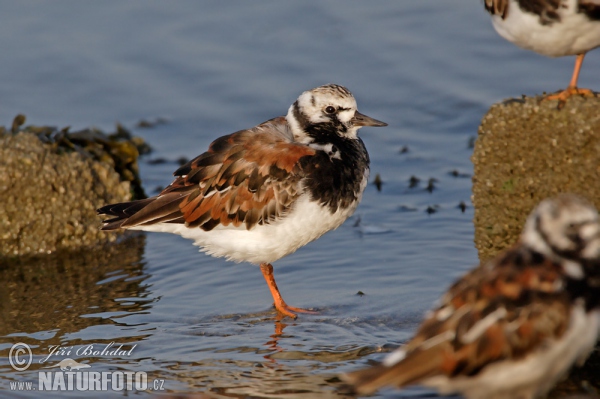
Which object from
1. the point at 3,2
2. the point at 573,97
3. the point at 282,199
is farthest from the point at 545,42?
the point at 3,2

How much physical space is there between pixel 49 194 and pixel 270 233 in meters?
2.12

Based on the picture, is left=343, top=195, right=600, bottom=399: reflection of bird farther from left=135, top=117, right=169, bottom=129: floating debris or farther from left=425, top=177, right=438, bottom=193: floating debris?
left=135, top=117, right=169, bottom=129: floating debris

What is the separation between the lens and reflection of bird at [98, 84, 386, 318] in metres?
5.93

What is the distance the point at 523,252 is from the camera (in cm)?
387

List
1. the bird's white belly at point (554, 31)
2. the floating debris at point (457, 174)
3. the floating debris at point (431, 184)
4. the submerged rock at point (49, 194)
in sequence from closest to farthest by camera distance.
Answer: the bird's white belly at point (554, 31) → the submerged rock at point (49, 194) → the floating debris at point (431, 184) → the floating debris at point (457, 174)

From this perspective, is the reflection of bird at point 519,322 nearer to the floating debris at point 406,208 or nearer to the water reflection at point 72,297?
the water reflection at point 72,297

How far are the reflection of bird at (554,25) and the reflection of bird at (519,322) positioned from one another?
1.54m

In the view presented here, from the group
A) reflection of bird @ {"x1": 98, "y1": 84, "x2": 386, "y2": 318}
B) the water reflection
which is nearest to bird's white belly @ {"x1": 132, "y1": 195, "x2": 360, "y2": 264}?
reflection of bird @ {"x1": 98, "y1": 84, "x2": 386, "y2": 318}

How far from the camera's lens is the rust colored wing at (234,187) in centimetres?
593

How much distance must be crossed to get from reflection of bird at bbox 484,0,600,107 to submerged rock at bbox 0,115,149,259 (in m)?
3.55

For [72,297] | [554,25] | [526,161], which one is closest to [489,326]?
[526,161]

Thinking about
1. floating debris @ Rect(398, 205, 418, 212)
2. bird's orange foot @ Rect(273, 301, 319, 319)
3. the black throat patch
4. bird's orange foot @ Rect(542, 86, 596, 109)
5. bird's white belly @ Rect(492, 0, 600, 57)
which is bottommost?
bird's orange foot @ Rect(273, 301, 319, 319)

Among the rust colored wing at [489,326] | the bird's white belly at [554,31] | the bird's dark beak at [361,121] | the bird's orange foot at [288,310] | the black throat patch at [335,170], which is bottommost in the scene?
the bird's orange foot at [288,310]

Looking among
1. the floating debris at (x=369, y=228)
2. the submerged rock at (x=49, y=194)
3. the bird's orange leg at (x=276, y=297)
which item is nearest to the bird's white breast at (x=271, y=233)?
the bird's orange leg at (x=276, y=297)
